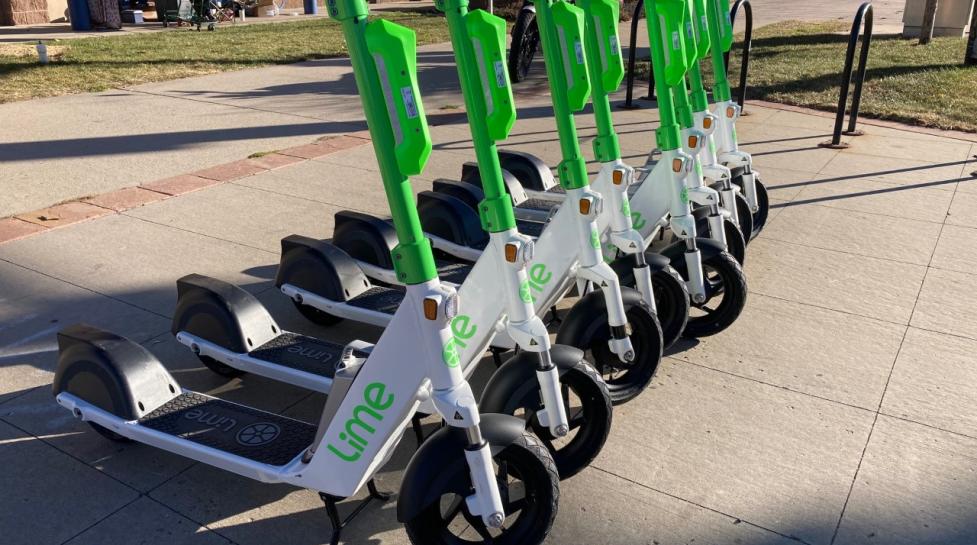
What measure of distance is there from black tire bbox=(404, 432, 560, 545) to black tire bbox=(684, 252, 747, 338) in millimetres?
1772

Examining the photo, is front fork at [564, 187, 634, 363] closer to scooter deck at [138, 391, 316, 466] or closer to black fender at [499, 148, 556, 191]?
scooter deck at [138, 391, 316, 466]

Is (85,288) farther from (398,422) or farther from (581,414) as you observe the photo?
(581,414)

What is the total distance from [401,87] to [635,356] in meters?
1.81

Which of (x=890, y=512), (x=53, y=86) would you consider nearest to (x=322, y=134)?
(x=53, y=86)

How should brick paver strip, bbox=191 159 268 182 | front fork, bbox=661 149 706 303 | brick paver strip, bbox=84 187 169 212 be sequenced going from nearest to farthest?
1. front fork, bbox=661 149 706 303
2. brick paver strip, bbox=84 187 169 212
3. brick paver strip, bbox=191 159 268 182

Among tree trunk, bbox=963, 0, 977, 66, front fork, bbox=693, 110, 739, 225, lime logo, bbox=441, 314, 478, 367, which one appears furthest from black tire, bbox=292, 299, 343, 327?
tree trunk, bbox=963, 0, 977, 66

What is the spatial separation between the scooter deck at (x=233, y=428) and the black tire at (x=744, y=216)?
3.05 m

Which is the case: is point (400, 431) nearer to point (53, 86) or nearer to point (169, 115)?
point (169, 115)

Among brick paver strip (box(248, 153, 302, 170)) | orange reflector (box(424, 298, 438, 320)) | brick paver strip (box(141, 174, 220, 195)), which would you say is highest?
orange reflector (box(424, 298, 438, 320))

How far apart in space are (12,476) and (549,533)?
79.0 inches

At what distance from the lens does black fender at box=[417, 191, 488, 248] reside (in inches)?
193

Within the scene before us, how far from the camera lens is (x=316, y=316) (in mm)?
4426

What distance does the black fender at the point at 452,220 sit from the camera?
490cm

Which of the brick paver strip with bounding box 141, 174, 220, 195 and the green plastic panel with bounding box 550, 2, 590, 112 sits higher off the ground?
the green plastic panel with bounding box 550, 2, 590, 112
